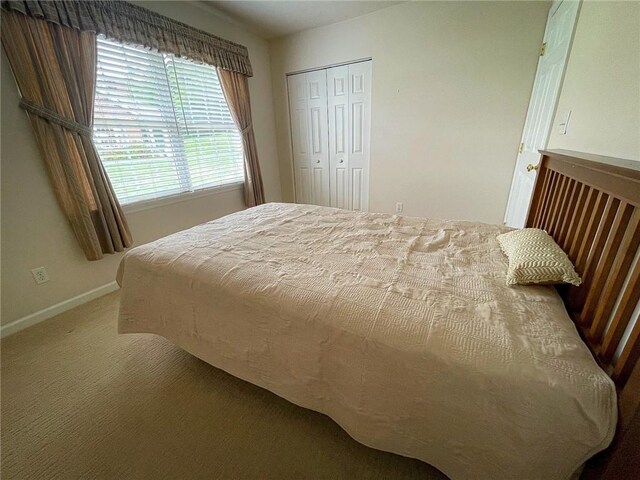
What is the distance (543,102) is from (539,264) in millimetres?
1750

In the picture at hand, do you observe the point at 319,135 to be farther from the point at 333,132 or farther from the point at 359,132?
the point at 359,132

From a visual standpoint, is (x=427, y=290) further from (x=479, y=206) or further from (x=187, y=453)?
(x=479, y=206)

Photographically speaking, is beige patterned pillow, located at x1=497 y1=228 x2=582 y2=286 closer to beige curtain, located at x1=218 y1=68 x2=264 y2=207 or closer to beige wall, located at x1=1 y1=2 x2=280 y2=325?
beige wall, located at x1=1 y1=2 x2=280 y2=325

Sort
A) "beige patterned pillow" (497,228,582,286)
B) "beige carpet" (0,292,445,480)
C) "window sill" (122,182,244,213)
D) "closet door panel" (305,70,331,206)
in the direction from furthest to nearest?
"closet door panel" (305,70,331,206) < "window sill" (122,182,244,213) < "beige carpet" (0,292,445,480) < "beige patterned pillow" (497,228,582,286)

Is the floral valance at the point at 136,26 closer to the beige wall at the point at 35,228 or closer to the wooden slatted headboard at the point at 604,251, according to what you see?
the beige wall at the point at 35,228

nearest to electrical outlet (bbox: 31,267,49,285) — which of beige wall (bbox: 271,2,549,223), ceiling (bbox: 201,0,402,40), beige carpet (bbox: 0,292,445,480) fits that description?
beige carpet (bbox: 0,292,445,480)

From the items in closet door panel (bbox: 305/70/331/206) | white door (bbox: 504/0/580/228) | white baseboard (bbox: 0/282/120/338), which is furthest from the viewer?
closet door panel (bbox: 305/70/331/206)

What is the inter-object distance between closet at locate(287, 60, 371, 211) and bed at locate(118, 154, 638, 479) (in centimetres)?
214

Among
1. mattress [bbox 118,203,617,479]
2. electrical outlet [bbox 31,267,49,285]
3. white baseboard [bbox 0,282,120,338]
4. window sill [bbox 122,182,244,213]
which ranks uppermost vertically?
window sill [bbox 122,182,244,213]

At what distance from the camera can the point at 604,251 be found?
794 mm

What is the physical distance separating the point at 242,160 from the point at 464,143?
2659 mm

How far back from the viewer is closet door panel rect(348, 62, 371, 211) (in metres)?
3.06

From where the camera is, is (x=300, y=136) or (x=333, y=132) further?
(x=300, y=136)

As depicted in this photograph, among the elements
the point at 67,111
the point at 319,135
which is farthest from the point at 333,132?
the point at 67,111
